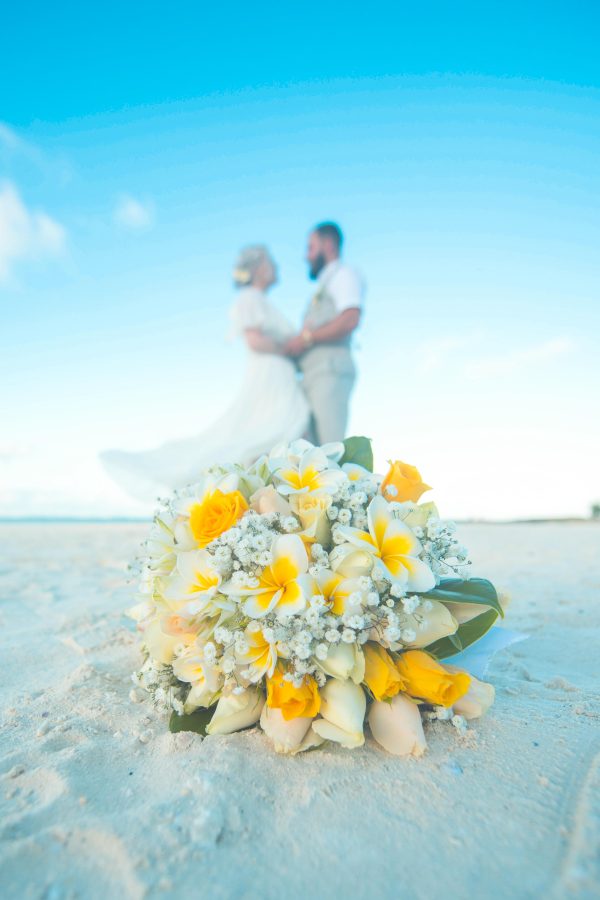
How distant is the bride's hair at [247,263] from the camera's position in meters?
7.38

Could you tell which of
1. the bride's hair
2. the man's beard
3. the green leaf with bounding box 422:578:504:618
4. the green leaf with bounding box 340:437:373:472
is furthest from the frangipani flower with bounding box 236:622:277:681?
the bride's hair

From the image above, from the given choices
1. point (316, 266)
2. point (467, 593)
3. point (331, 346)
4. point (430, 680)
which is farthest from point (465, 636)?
point (316, 266)

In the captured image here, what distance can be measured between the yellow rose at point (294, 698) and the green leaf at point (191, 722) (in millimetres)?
288

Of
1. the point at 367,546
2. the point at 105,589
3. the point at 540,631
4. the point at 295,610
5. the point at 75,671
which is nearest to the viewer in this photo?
the point at 295,610

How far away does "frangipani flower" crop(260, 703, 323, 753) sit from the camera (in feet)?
4.46

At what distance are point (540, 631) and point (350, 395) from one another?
4205 mm

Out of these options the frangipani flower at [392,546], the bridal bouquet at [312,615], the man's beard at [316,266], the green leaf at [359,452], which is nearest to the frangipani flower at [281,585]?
the bridal bouquet at [312,615]

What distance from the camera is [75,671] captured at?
205cm

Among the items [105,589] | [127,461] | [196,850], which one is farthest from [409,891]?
[127,461]

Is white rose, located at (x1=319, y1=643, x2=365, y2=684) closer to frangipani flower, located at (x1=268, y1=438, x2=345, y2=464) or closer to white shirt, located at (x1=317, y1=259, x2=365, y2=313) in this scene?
frangipani flower, located at (x1=268, y1=438, x2=345, y2=464)

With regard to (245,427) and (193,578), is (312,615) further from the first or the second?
(245,427)

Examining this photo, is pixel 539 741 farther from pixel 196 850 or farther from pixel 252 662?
pixel 196 850

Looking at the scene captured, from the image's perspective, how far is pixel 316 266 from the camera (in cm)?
699

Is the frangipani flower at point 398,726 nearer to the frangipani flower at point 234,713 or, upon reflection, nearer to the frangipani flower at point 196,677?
the frangipani flower at point 234,713
